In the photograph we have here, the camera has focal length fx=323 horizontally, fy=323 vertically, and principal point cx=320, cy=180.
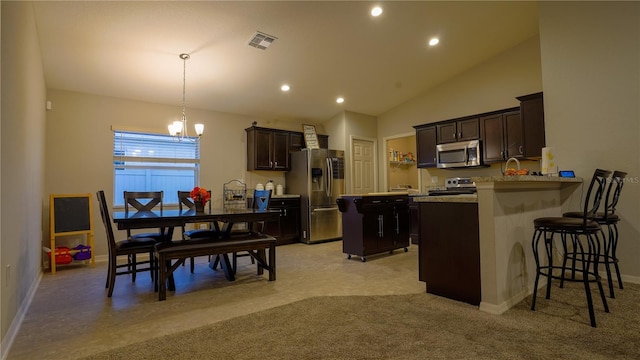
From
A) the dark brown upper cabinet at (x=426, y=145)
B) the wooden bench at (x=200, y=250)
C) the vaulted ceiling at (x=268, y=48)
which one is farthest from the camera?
the dark brown upper cabinet at (x=426, y=145)

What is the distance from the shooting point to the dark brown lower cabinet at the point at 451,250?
8.26 ft

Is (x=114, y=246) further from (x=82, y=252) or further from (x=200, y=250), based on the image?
(x=82, y=252)

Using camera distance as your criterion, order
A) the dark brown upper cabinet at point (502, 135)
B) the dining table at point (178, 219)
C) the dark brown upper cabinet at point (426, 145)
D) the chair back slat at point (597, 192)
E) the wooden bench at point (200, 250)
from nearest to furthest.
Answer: the chair back slat at point (597, 192), the dining table at point (178, 219), the wooden bench at point (200, 250), the dark brown upper cabinet at point (502, 135), the dark brown upper cabinet at point (426, 145)

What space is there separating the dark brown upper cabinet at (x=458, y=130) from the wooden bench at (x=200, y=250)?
360cm

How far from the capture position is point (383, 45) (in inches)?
176

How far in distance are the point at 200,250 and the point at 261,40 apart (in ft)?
8.38

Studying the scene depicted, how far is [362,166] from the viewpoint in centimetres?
663

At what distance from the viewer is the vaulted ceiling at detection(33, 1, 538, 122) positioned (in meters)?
3.32

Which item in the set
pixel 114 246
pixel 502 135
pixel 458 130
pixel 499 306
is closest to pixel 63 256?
pixel 114 246

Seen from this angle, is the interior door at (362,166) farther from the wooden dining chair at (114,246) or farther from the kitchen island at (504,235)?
the wooden dining chair at (114,246)

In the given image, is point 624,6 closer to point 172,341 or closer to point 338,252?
point 338,252

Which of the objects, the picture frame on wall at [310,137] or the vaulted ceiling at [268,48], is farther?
the picture frame on wall at [310,137]

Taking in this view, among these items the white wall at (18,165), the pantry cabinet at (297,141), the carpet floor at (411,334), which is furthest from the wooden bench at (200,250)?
the pantry cabinet at (297,141)

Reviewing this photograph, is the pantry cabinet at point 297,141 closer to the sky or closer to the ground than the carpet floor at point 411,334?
closer to the sky
